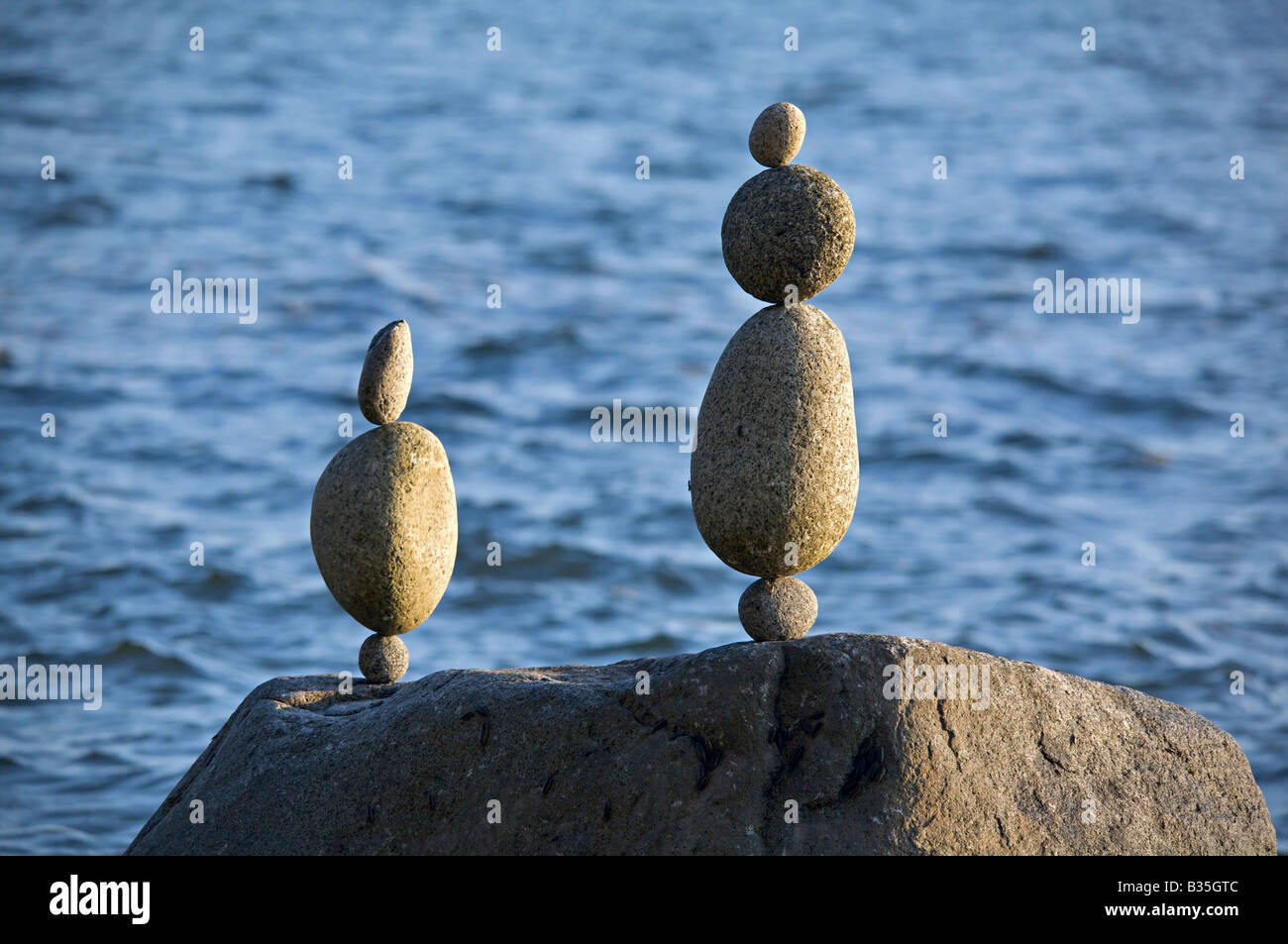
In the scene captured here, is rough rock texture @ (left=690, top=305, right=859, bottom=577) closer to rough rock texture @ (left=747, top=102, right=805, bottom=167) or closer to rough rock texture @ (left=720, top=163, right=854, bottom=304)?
rough rock texture @ (left=720, top=163, right=854, bottom=304)

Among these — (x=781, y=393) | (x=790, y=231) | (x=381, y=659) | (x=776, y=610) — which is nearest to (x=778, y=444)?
(x=781, y=393)

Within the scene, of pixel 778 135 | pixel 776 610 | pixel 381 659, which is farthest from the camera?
pixel 381 659

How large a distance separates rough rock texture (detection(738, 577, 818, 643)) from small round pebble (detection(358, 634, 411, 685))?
1.81 metres

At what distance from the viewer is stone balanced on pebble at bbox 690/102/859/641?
17.5 feet

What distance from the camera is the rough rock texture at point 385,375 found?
19.7 feet

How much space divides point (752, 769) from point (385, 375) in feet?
7.76

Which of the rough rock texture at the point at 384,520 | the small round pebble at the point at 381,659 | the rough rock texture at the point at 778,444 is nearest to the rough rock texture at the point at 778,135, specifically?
the rough rock texture at the point at 778,444

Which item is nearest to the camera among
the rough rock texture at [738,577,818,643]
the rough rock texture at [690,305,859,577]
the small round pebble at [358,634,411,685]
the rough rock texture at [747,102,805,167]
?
the rough rock texture at [690,305,859,577]

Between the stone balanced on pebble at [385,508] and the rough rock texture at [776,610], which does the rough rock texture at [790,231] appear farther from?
the stone balanced on pebble at [385,508]

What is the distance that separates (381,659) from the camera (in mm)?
6492

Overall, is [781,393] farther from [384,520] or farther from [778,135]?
[384,520]

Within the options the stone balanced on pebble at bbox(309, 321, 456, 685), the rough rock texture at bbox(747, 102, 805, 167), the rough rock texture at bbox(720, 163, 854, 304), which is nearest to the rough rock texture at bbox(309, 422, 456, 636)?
the stone balanced on pebble at bbox(309, 321, 456, 685)

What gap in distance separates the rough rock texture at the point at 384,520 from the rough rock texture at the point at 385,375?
3.4 inches
